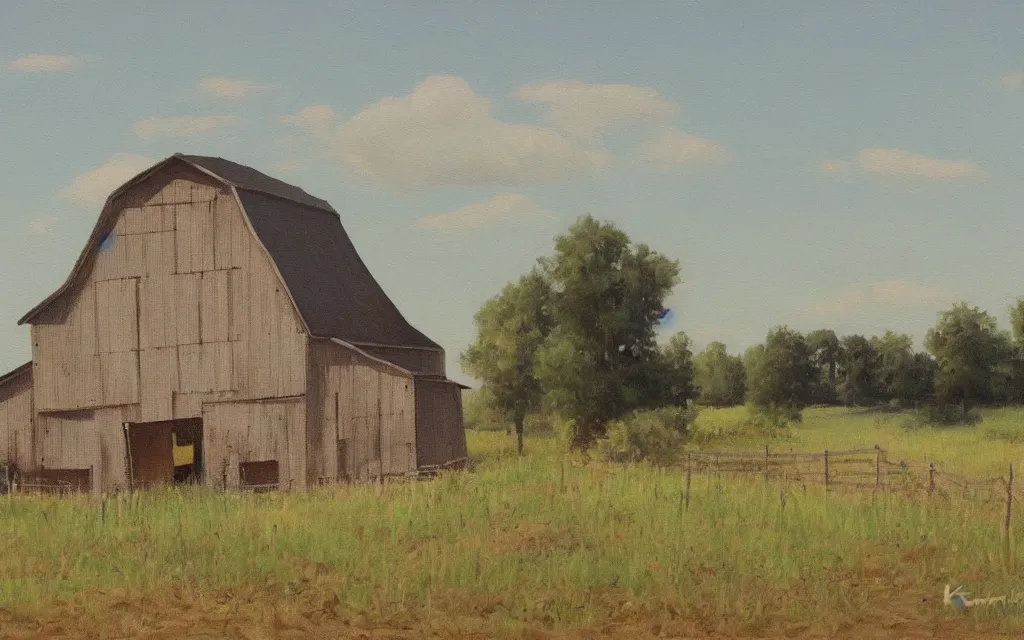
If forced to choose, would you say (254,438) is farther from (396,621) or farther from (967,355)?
(967,355)

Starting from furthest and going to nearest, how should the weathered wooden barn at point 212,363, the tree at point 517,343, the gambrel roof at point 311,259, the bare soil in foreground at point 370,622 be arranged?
the tree at point 517,343, the gambrel roof at point 311,259, the weathered wooden barn at point 212,363, the bare soil in foreground at point 370,622

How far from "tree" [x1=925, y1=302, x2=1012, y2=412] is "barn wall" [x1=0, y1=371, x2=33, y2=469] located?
153 ft

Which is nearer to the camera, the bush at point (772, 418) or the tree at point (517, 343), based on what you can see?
the tree at point (517, 343)

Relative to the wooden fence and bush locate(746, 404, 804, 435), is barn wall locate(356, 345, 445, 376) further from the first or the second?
bush locate(746, 404, 804, 435)

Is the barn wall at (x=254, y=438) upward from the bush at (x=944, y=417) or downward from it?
upward

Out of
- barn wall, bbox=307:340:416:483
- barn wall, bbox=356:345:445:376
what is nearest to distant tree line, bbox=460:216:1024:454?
barn wall, bbox=356:345:445:376

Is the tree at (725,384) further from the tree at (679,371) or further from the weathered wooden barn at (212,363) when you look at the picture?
the weathered wooden barn at (212,363)

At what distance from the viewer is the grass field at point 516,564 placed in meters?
11.1

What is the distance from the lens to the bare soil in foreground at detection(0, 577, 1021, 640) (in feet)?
34.9

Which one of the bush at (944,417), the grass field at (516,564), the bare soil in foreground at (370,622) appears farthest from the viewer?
the bush at (944,417)

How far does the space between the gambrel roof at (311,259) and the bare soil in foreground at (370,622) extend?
13671 mm

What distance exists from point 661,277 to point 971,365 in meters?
27.8
